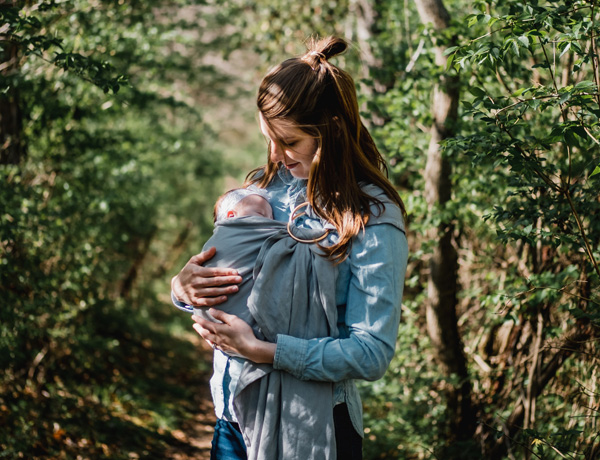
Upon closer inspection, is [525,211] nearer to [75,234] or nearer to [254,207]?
[254,207]

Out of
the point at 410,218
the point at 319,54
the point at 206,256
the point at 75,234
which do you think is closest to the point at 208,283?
the point at 206,256

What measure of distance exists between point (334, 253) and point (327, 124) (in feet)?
1.24

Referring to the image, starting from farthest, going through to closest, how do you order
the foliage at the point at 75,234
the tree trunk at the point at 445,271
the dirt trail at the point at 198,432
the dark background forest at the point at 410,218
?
the dirt trail at the point at 198,432 → the foliage at the point at 75,234 → the tree trunk at the point at 445,271 → the dark background forest at the point at 410,218

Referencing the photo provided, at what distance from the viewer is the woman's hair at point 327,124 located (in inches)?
65.9

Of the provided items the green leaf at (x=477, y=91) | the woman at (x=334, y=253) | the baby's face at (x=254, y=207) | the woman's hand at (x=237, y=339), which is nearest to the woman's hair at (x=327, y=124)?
the woman at (x=334, y=253)

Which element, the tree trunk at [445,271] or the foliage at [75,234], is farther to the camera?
the foliage at [75,234]

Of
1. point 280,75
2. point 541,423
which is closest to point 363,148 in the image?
point 280,75

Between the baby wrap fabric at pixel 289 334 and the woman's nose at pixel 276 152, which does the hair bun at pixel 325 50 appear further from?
Result: the baby wrap fabric at pixel 289 334

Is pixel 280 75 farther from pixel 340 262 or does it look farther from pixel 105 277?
pixel 105 277

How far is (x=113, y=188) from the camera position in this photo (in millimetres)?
5508

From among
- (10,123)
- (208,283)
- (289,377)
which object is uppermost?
(10,123)

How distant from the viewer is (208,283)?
172 centimetres

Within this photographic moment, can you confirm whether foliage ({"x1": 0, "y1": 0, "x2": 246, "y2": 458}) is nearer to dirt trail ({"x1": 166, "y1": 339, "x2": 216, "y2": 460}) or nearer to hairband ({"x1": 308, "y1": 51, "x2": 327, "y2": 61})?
dirt trail ({"x1": 166, "y1": 339, "x2": 216, "y2": 460})

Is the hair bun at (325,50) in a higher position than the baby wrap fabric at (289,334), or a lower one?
higher
